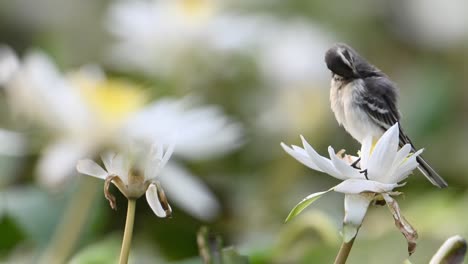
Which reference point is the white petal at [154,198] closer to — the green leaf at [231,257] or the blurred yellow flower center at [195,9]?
the green leaf at [231,257]

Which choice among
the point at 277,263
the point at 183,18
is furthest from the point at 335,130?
the point at 277,263

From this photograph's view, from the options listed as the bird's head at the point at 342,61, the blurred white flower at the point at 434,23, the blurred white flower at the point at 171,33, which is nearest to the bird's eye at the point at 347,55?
the bird's head at the point at 342,61

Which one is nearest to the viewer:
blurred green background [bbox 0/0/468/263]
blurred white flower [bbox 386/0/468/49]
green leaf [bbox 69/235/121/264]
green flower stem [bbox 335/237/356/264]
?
green flower stem [bbox 335/237/356/264]

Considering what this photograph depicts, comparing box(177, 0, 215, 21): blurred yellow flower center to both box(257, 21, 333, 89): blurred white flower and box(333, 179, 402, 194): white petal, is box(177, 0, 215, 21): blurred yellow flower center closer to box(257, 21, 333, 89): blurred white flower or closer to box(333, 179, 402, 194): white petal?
box(257, 21, 333, 89): blurred white flower

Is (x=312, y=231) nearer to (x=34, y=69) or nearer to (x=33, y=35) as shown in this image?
(x=34, y=69)

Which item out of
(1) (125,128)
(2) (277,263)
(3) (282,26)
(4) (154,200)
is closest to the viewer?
(4) (154,200)

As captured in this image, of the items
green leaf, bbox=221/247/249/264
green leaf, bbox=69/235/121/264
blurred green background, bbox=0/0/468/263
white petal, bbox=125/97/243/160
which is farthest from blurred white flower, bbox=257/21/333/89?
green leaf, bbox=221/247/249/264

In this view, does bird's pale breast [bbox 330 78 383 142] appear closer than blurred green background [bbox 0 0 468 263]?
Yes

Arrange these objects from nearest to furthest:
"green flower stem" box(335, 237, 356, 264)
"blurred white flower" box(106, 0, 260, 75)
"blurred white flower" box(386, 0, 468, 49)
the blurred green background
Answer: "green flower stem" box(335, 237, 356, 264) < the blurred green background < "blurred white flower" box(106, 0, 260, 75) < "blurred white flower" box(386, 0, 468, 49)
